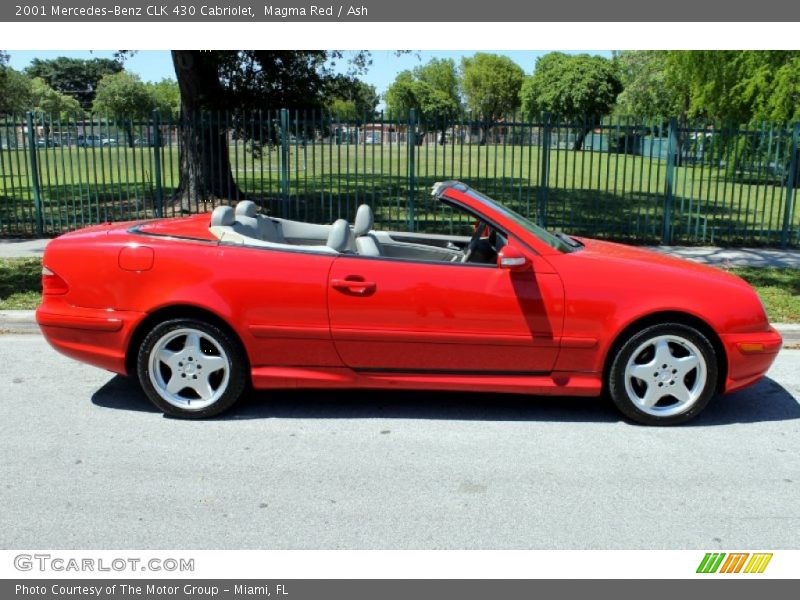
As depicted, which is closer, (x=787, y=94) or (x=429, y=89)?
(x=787, y=94)

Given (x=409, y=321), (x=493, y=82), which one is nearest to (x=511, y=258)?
(x=409, y=321)

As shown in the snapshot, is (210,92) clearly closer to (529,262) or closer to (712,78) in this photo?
(529,262)

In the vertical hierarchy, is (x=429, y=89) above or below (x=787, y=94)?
above

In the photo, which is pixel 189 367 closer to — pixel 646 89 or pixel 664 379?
pixel 664 379

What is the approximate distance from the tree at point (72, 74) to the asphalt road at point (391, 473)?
122656 millimetres

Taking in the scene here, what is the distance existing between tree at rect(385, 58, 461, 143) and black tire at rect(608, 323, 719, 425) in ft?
260

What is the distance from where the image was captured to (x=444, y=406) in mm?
5547

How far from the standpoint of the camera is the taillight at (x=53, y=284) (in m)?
5.28

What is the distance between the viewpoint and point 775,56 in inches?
915

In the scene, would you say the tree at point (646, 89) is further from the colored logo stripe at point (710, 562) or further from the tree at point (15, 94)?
the colored logo stripe at point (710, 562)

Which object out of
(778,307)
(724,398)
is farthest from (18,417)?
(778,307)

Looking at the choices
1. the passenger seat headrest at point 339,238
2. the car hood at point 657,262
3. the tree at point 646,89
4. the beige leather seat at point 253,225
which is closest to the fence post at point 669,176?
the car hood at point 657,262

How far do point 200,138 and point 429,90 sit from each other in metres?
85.6

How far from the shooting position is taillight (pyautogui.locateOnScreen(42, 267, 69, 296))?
5.28 m
